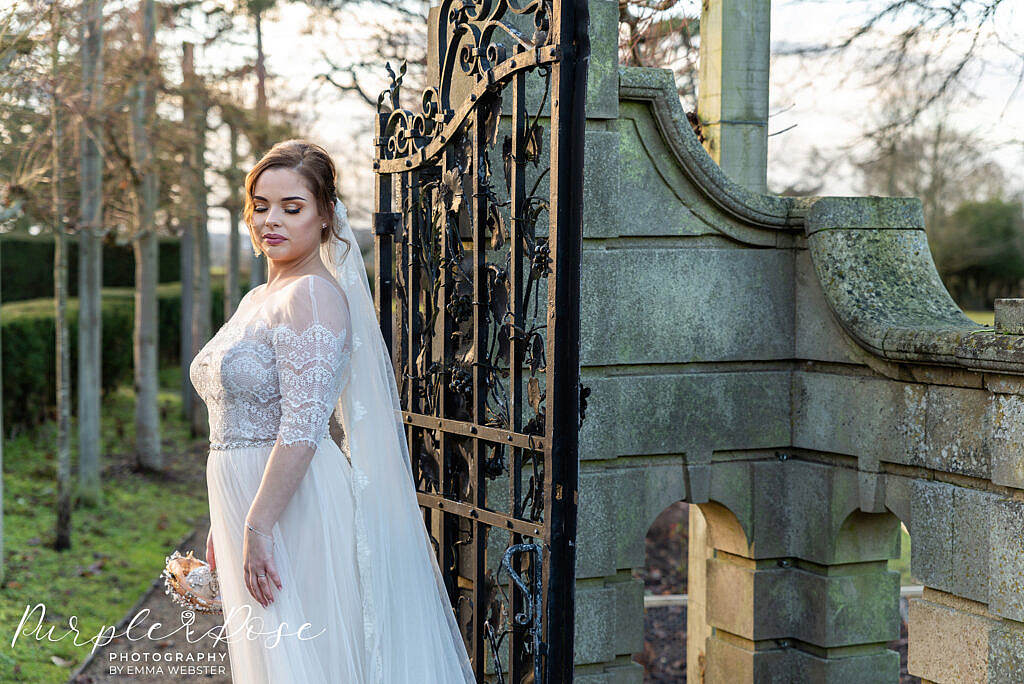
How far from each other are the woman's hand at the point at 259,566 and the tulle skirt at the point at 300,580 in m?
0.04

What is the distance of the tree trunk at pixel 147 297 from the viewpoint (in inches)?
429

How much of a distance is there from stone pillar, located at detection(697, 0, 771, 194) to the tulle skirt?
2.82 meters

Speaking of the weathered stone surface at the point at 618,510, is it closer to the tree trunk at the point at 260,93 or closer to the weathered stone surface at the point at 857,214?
the weathered stone surface at the point at 857,214

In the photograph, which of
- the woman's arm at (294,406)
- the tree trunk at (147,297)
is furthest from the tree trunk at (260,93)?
the woman's arm at (294,406)

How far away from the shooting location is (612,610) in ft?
13.4

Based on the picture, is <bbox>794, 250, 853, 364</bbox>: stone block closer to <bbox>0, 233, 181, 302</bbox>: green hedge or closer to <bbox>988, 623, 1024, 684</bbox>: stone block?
<bbox>988, 623, 1024, 684</bbox>: stone block

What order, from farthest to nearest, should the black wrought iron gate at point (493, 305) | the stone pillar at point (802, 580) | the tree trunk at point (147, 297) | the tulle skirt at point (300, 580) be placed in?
1. the tree trunk at point (147, 297)
2. the stone pillar at point (802, 580)
3. the tulle skirt at point (300, 580)
4. the black wrought iron gate at point (493, 305)

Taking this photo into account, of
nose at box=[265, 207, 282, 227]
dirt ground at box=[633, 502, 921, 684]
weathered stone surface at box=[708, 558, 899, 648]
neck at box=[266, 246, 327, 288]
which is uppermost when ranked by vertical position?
nose at box=[265, 207, 282, 227]

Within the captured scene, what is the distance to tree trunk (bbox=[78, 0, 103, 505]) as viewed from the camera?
372 inches

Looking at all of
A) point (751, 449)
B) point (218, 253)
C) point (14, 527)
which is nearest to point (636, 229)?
point (751, 449)

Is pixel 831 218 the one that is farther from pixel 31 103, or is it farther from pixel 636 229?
pixel 31 103

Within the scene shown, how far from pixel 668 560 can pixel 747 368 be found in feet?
20.5

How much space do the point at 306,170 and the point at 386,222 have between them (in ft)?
3.23

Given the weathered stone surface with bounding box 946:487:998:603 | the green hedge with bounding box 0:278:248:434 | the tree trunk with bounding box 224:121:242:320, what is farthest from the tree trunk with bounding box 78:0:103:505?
the weathered stone surface with bounding box 946:487:998:603
